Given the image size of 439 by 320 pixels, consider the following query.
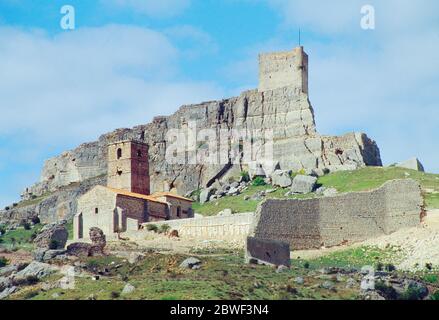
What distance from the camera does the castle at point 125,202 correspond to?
65.1 meters

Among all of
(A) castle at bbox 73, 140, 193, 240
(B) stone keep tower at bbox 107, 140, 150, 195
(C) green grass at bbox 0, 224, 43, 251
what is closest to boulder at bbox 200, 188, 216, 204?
(A) castle at bbox 73, 140, 193, 240

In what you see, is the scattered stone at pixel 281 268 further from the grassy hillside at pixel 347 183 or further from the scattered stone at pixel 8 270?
the grassy hillside at pixel 347 183

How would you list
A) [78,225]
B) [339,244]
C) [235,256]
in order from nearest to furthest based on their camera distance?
[235,256]
[339,244]
[78,225]

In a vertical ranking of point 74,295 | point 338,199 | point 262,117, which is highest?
point 262,117

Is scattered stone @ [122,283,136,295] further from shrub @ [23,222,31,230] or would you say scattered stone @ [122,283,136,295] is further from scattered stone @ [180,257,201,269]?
shrub @ [23,222,31,230]

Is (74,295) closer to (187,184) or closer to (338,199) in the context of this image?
(338,199)

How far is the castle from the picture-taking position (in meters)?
65.1

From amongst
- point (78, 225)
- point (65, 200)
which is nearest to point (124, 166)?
point (78, 225)

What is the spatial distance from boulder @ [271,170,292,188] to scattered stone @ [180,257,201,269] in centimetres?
3246

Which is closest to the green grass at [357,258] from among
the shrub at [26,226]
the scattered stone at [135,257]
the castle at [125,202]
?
the scattered stone at [135,257]

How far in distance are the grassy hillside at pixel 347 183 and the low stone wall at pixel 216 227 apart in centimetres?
1089

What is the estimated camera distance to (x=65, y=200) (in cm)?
9825
